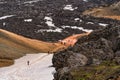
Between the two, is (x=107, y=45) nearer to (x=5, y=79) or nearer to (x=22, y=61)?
(x=5, y=79)

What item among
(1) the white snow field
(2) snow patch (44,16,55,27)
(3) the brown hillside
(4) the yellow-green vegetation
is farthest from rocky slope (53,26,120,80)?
(2) snow patch (44,16,55,27)

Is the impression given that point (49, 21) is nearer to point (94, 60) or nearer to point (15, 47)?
point (15, 47)

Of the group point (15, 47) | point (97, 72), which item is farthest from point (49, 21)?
point (97, 72)

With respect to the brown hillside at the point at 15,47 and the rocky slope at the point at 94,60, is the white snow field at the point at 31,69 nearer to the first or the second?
the brown hillside at the point at 15,47

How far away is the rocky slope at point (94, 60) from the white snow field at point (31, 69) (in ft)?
41.0

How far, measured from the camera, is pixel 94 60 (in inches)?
1799

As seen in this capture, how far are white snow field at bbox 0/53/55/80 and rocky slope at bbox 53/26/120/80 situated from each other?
1251 cm

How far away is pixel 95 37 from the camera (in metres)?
60.6

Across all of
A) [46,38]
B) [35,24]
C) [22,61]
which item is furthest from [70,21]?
[22,61]

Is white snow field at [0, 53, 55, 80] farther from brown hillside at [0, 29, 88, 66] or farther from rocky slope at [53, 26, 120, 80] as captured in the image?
rocky slope at [53, 26, 120, 80]

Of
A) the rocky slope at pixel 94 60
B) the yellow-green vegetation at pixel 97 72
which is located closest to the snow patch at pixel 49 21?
the rocky slope at pixel 94 60

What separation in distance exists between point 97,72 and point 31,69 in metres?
47.2

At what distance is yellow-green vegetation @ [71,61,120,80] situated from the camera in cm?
3506

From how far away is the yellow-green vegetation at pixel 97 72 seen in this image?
35.1 m
